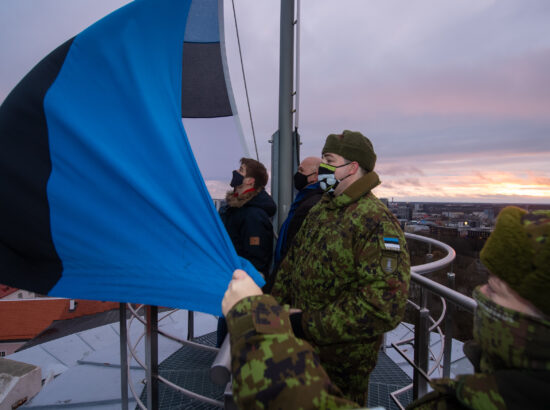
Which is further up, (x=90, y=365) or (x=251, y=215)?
(x=251, y=215)

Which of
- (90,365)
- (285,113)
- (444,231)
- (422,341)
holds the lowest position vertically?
(444,231)

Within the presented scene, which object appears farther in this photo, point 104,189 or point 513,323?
point 104,189

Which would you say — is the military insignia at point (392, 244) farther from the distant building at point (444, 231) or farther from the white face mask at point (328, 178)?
the distant building at point (444, 231)

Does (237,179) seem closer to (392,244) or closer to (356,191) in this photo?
(356,191)

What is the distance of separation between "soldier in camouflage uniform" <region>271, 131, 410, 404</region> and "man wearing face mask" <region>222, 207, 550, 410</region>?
0.58 m

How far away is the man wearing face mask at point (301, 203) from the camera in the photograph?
2.34m

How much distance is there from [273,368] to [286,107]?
2.56m

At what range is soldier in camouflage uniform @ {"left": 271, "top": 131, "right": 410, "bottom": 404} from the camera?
136 cm

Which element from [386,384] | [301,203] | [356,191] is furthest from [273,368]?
[386,384]

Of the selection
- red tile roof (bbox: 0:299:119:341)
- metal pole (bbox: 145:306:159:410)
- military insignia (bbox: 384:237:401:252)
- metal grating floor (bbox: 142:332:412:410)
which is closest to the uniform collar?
military insignia (bbox: 384:237:401:252)

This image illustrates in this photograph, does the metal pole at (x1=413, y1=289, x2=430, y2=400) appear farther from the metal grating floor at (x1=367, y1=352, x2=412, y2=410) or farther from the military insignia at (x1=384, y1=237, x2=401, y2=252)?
the metal grating floor at (x1=367, y1=352, x2=412, y2=410)

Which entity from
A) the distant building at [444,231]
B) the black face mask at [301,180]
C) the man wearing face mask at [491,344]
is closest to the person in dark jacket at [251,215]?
the black face mask at [301,180]

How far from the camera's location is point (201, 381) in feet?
9.36

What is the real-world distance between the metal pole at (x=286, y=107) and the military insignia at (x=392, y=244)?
5.04 feet
